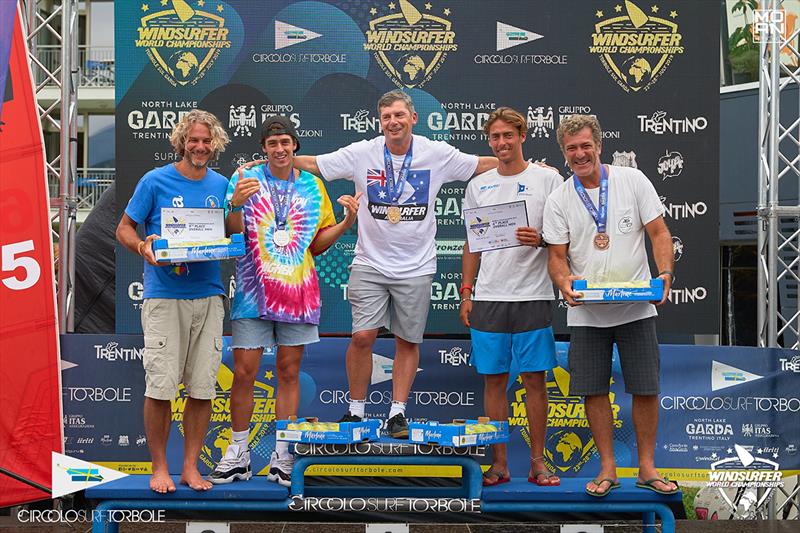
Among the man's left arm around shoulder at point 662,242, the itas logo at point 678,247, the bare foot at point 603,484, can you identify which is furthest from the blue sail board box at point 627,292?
the itas logo at point 678,247

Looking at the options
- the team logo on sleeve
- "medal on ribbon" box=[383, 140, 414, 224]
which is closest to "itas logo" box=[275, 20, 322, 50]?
"medal on ribbon" box=[383, 140, 414, 224]

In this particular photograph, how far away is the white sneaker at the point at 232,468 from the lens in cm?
421

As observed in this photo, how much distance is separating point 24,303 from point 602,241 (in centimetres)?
336

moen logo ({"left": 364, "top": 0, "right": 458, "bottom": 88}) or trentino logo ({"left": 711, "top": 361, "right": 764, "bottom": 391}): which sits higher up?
moen logo ({"left": 364, "top": 0, "right": 458, "bottom": 88})

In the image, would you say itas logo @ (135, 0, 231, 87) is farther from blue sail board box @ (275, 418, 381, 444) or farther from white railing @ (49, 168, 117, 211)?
white railing @ (49, 168, 117, 211)

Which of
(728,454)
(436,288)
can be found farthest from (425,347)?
(728,454)

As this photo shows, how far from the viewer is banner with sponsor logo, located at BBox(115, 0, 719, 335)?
18.7ft

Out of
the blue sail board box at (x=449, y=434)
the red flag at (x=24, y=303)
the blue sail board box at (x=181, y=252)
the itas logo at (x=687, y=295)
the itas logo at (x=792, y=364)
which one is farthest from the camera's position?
the itas logo at (x=687, y=295)

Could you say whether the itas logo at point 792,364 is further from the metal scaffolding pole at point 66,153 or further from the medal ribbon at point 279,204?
the metal scaffolding pole at point 66,153

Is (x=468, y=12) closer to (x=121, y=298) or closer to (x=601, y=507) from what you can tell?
(x=121, y=298)

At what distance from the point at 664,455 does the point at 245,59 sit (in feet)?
12.1

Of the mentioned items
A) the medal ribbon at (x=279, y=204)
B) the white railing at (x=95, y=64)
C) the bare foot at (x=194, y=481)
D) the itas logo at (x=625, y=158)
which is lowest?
the bare foot at (x=194, y=481)

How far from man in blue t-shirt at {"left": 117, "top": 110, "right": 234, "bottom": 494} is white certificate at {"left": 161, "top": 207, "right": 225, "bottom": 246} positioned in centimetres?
4

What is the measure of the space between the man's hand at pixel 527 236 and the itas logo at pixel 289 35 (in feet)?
7.29
